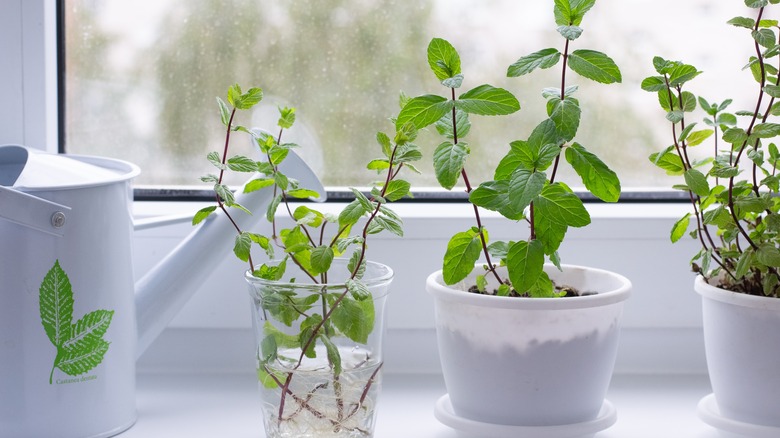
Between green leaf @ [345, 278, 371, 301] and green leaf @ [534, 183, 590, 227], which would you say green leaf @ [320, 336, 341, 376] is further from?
green leaf @ [534, 183, 590, 227]

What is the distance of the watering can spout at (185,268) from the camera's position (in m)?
0.75

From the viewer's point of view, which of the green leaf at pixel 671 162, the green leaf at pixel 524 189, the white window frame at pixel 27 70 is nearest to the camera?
the green leaf at pixel 524 189

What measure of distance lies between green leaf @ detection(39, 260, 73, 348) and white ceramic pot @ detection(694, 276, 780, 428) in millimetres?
500

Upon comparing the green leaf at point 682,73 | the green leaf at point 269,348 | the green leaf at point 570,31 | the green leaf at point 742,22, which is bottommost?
the green leaf at point 269,348

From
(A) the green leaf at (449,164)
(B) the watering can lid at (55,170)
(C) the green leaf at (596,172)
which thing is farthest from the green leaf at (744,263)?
(B) the watering can lid at (55,170)

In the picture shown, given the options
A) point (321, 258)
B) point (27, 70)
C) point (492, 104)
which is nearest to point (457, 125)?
point (492, 104)

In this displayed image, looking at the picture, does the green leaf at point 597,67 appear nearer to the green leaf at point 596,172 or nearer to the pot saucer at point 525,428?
the green leaf at point 596,172

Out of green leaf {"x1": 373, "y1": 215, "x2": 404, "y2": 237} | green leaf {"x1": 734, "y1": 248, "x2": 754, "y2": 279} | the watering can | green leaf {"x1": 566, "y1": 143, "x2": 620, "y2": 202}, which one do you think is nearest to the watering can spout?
the watering can

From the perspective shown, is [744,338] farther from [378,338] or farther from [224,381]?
[224,381]

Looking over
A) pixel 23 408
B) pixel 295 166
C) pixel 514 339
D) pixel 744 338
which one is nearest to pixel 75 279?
pixel 23 408

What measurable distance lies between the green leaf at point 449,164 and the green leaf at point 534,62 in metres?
0.07

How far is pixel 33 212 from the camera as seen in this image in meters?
0.62

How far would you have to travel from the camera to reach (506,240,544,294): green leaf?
2.08 feet

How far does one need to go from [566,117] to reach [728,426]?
0.29 m
